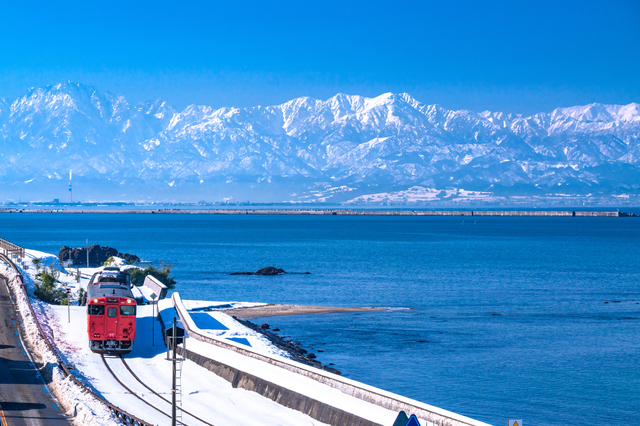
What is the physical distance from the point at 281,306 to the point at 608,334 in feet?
78.8

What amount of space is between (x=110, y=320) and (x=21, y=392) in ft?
19.7

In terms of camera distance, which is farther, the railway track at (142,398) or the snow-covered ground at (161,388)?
the snow-covered ground at (161,388)

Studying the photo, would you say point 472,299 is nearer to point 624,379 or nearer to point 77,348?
point 624,379

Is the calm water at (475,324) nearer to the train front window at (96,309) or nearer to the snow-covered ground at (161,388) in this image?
the snow-covered ground at (161,388)

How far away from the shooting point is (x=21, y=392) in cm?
2600

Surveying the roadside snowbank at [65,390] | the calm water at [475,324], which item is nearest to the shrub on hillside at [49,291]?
the roadside snowbank at [65,390]

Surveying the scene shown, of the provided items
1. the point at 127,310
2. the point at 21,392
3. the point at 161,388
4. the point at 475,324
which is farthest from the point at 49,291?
the point at 475,324

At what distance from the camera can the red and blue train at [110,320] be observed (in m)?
31.3

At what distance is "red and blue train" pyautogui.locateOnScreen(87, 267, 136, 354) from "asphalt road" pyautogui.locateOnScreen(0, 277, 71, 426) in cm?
290

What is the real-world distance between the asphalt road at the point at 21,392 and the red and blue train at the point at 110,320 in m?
2.90

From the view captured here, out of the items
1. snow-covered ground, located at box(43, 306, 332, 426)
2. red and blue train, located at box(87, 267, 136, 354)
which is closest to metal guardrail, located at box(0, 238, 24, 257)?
snow-covered ground, located at box(43, 306, 332, 426)

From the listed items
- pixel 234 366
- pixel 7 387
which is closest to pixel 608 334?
pixel 234 366

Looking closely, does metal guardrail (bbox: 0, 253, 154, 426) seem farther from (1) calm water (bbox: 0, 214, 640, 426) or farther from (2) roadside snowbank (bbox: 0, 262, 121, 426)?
(1) calm water (bbox: 0, 214, 640, 426)

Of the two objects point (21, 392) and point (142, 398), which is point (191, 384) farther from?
point (21, 392)
